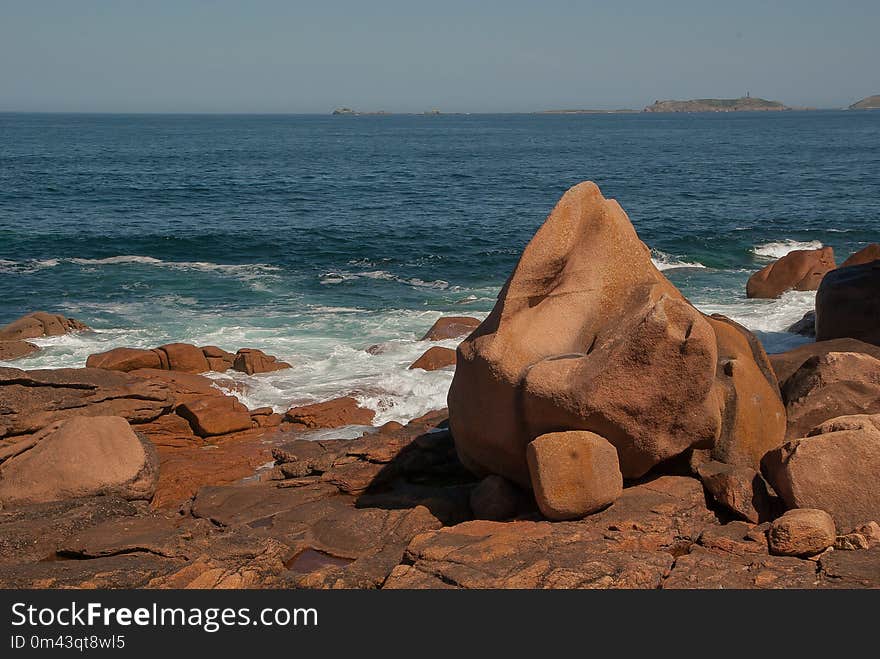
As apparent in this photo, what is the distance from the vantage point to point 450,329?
20.7 metres

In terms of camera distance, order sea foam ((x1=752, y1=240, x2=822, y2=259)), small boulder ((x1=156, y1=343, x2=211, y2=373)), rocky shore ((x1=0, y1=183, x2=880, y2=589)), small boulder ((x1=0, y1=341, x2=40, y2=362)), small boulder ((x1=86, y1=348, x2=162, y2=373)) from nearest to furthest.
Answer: rocky shore ((x1=0, y1=183, x2=880, y2=589)) → small boulder ((x1=86, y1=348, x2=162, y2=373)) → small boulder ((x1=156, y1=343, x2=211, y2=373)) → small boulder ((x1=0, y1=341, x2=40, y2=362)) → sea foam ((x1=752, y1=240, x2=822, y2=259))

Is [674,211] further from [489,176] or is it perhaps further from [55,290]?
[55,290]

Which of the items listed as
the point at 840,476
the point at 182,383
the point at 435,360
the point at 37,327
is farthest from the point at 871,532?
the point at 37,327

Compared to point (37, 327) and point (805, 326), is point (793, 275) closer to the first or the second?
point (805, 326)

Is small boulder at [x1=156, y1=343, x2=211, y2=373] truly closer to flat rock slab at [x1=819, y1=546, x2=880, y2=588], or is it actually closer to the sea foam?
flat rock slab at [x1=819, y1=546, x2=880, y2=588]

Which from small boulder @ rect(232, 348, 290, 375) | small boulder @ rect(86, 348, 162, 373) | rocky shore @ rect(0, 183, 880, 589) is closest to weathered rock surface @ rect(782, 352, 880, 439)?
rocky shore @ rect(0, 183, 880, 589)

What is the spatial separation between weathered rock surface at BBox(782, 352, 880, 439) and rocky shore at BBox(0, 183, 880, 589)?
24 mm

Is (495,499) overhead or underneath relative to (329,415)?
overhead

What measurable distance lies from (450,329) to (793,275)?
10.5m

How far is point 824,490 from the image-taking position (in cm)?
844

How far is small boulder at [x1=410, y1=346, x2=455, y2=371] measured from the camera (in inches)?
704

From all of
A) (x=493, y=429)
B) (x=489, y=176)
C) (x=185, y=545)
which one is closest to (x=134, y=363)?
(x=185, y=545)

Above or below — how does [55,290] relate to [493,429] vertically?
below

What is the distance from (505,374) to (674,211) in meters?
37.1
